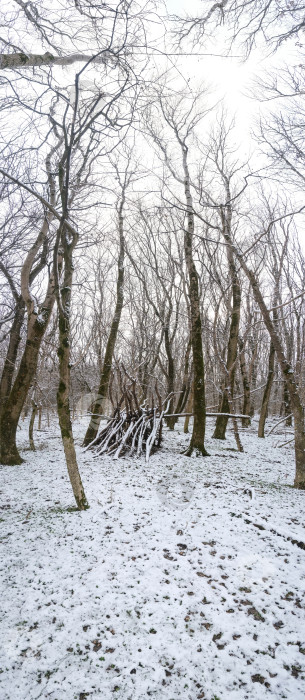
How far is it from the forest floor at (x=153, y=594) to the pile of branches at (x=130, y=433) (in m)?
2.41

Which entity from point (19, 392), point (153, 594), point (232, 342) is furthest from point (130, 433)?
point (153, 594)

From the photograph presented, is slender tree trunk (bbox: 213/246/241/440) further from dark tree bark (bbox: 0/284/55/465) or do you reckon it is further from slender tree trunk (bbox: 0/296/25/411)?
slender tree trunk (bbox: 0/296/25/411)

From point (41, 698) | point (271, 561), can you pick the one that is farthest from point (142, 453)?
point (41, 698)

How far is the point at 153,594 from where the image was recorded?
8.95 ft

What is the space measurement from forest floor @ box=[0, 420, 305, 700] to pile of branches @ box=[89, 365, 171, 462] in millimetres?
2406

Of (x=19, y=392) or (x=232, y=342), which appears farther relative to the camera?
(x=232, y=342)

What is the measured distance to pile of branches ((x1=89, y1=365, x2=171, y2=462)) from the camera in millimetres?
7391

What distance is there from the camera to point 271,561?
3.13 metres

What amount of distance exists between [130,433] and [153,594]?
5.02 meters

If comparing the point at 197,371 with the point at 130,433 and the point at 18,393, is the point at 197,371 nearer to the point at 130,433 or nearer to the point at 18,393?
the point at 130,433

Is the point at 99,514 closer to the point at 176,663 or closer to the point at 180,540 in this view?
the point at 180,540

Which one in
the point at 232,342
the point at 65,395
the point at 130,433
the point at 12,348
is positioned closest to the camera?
the point at 65,395

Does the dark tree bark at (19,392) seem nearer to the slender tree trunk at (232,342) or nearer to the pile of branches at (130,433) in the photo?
the pile of branches at (130,433)

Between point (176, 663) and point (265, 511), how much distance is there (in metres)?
2.46
